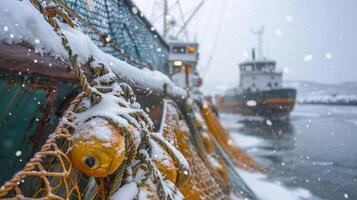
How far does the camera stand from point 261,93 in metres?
31.6

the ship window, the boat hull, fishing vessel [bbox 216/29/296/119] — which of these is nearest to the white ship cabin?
fishing vessel [bbox 216/29/296/119]

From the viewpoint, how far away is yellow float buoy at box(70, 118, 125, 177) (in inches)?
51.5

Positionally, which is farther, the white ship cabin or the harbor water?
the white ship cabin

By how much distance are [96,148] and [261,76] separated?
117 ft

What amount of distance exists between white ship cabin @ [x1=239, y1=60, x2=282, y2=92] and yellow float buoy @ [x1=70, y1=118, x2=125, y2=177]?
3421cm

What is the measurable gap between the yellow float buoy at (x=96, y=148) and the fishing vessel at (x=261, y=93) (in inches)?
1228

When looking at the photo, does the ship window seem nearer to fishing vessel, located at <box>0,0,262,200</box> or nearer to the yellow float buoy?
fishing vessel, located at <box>0,0,262,200</box>

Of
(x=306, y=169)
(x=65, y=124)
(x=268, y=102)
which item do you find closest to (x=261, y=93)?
(x=268, y=102)

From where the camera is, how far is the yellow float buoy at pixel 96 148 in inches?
51.5

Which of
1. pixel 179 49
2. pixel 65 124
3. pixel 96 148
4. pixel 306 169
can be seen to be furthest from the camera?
pixel 179 49

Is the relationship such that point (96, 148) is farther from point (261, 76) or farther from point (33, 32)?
point (261, 76)

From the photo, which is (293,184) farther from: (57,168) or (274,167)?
(57,168)

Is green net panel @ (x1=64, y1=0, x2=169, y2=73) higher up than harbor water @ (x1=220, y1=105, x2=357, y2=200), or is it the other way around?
green net panel @ (x1=64, y1=0, x2=169, y2=73)

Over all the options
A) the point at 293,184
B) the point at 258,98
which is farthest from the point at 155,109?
the point at 258,98
